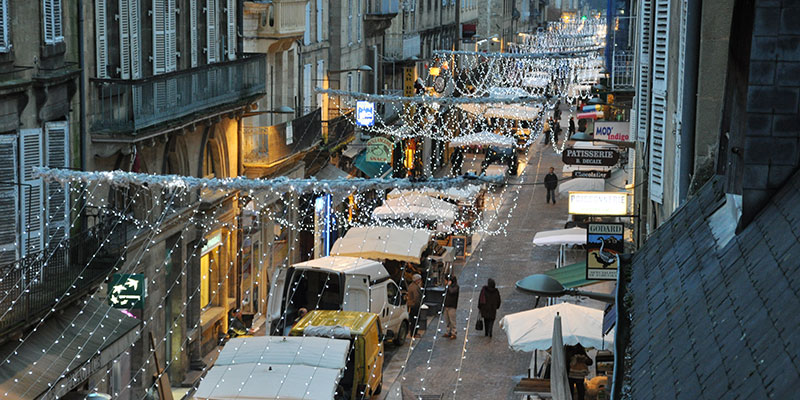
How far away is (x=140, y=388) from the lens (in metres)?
22.5

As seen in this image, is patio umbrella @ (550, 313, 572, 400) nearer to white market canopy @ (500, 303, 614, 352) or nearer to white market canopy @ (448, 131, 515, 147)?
white market canopy @ (500, 303, 614, 352)

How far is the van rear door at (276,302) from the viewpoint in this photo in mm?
24750

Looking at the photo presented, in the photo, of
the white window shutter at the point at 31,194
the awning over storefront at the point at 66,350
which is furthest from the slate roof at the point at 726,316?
the white window shutter at the point at 31,194

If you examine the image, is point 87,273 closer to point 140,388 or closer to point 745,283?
point 140,388

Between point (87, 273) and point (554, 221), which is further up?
point (87, 273)

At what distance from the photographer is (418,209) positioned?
35.3 meters

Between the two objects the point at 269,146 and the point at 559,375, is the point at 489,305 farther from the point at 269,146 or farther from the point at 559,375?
the point at 559,375

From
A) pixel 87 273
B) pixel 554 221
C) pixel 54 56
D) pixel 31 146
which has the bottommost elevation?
pixel 554 221

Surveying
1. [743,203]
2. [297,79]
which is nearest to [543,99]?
[297,79]

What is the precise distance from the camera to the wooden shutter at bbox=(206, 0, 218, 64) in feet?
88.4

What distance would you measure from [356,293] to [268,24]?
8202 mm

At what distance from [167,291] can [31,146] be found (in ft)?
25.2

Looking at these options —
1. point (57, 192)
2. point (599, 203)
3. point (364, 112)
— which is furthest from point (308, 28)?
point (57, 192)

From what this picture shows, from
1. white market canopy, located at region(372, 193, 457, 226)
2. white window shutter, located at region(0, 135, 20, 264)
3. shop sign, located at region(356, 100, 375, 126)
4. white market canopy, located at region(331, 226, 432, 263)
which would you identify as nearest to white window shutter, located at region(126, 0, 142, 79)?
white window shutter, located at region(0, 135, 20, 264)
